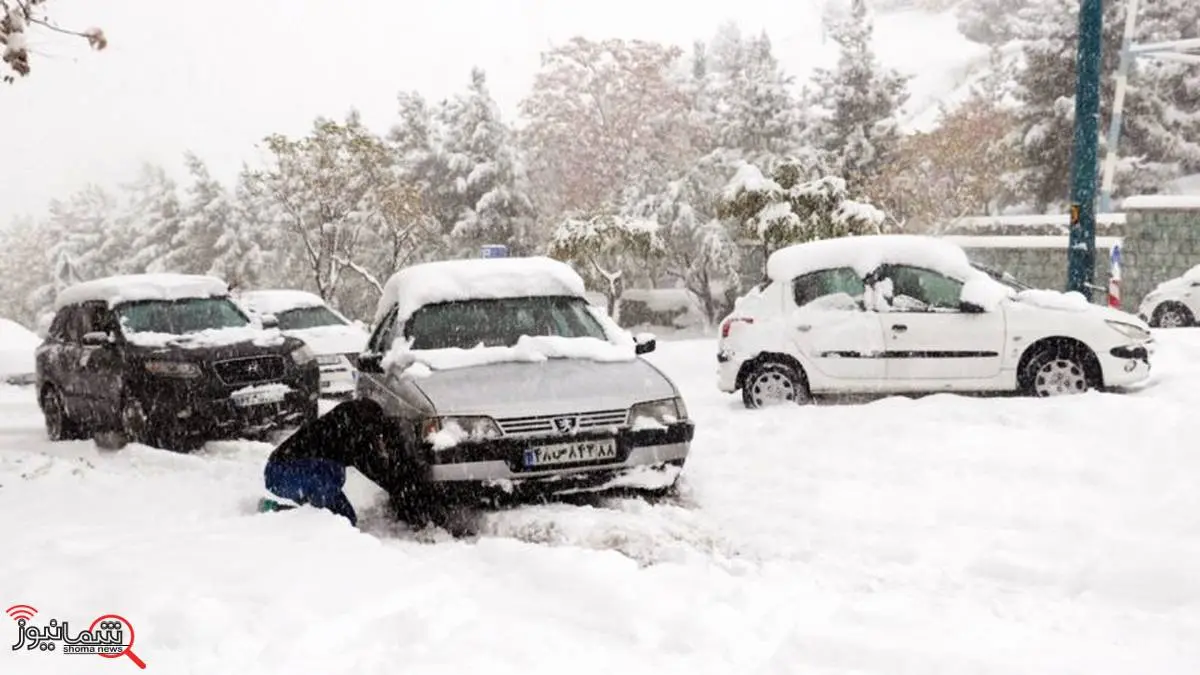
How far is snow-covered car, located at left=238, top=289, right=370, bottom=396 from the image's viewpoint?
14602 millimetres

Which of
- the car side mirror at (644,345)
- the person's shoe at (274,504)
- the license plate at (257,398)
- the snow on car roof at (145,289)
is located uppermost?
the snow on car roof at (145,289)

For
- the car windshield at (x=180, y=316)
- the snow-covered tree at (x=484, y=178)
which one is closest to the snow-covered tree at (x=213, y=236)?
the snow-covered tree at (x=484, y=178)

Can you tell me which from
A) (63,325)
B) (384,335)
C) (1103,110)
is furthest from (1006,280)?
(1103,110)

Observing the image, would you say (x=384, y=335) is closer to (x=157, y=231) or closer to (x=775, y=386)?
(x=775, y=386)

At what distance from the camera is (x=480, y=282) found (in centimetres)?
764

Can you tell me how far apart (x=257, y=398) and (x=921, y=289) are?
269 inches

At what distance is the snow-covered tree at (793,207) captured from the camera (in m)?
21.2

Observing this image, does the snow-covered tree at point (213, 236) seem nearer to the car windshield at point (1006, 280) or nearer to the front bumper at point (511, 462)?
the car windshield at point (1006, 280)

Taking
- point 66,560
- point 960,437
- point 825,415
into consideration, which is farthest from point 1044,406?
point 66,560

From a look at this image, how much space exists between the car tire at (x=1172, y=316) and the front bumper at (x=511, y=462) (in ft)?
52.1

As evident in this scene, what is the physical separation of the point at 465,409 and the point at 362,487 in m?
1.80

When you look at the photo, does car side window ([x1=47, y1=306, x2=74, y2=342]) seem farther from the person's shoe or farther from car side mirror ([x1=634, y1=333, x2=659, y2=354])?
car side mirror ([x1=634, y1=333, x2=659, y2=354])

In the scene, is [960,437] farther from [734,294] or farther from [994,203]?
[994,203]

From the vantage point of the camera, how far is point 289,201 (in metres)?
35.8
